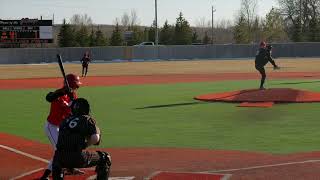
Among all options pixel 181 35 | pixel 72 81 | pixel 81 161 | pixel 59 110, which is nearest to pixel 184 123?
pixel 59 110

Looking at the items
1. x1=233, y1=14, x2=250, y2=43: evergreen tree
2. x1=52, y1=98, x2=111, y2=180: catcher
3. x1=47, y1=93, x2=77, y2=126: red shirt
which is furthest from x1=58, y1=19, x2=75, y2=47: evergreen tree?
x1=52, y1=98, x2=111, y2=180: catcher

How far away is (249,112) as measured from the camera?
18.4 meters

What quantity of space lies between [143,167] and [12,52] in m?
58.7

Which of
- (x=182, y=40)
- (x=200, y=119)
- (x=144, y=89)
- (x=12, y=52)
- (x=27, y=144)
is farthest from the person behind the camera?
(x=182, y=40)

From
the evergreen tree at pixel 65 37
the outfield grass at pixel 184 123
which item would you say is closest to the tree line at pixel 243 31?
the evergreen tree at pixel 65 37

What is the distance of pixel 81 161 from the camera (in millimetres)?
7320

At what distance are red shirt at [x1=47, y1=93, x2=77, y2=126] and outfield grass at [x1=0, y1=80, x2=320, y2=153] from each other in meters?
3.84

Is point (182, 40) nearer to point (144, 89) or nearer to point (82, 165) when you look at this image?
point (144, 89)

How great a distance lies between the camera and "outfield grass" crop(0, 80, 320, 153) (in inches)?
512

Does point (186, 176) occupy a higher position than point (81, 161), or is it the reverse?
point (81, 161)

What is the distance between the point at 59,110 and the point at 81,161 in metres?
2.00

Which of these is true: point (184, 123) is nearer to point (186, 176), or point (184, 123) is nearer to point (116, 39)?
point (186, 176)

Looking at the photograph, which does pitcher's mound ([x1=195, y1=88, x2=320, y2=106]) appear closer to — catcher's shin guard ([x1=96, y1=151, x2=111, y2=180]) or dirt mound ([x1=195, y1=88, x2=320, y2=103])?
dirt mound ([x1=195, y1=88, x2=320, y2=103])

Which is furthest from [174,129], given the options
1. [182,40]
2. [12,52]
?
[182,40]
